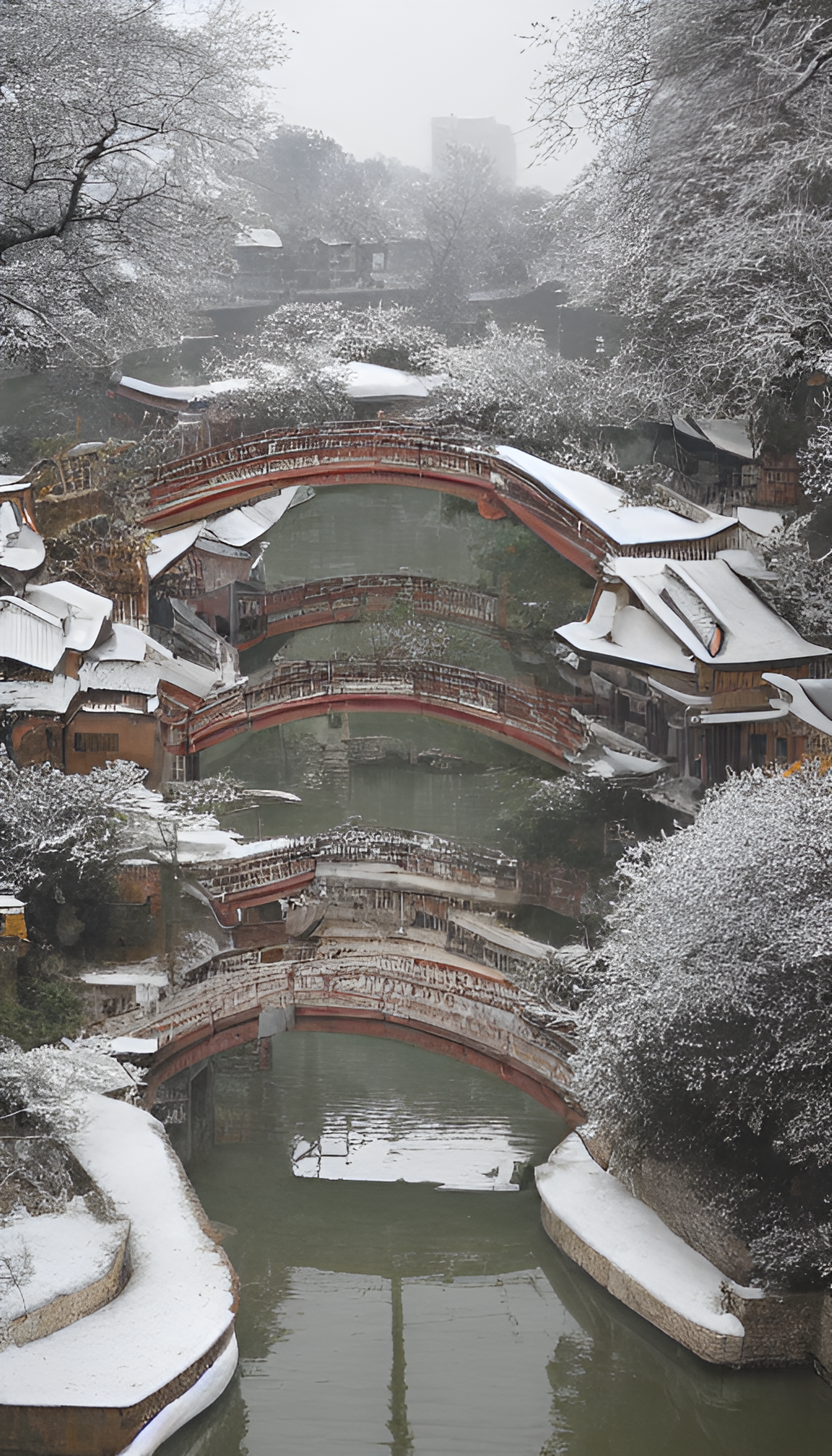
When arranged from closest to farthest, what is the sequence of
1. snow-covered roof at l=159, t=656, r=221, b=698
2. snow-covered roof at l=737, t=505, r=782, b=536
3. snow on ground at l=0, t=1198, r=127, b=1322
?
1. snow on ground at l=0, t=1198, r=127, b=1322
2. snow-covered roof at l=737, t=505, r=782, b=536
3. snow-covered roof at l=159, t=656, r=221, b=698

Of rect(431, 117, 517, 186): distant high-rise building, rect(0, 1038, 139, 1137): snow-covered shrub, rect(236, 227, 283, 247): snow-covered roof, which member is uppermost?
rect(431, 117, 517, 186): distant high-rise building

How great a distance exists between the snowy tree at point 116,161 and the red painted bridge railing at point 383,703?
5604mm

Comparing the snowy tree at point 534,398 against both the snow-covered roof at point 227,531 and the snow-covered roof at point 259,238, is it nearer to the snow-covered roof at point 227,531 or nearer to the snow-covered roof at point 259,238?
the snow-covered roof at point 227,531

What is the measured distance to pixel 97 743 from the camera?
709 inches

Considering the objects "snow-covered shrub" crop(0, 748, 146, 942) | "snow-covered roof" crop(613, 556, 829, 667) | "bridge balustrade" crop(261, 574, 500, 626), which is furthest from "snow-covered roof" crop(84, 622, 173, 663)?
"snow-covered roof" crop(613, 556, 829, 667)

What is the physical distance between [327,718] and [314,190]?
1051 centimetres

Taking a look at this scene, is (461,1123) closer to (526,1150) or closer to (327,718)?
(526,1150)

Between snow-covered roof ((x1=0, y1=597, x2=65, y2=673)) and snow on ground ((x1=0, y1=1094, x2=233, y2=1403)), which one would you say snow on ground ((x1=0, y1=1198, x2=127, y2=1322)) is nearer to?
snow on ground ((x1=0, y1=1094, x2=233, y2=1403))

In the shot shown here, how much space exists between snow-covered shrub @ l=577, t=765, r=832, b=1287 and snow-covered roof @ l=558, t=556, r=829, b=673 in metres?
2.38

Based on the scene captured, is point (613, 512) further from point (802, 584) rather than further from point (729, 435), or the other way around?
point (802, 584)

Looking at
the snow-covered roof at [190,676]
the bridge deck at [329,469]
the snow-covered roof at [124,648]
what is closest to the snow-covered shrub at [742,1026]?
the snow-covered roof at [124,648]

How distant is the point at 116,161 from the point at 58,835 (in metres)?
11.7

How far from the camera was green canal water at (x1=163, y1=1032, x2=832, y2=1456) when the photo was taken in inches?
491

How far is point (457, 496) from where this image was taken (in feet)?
77.3
